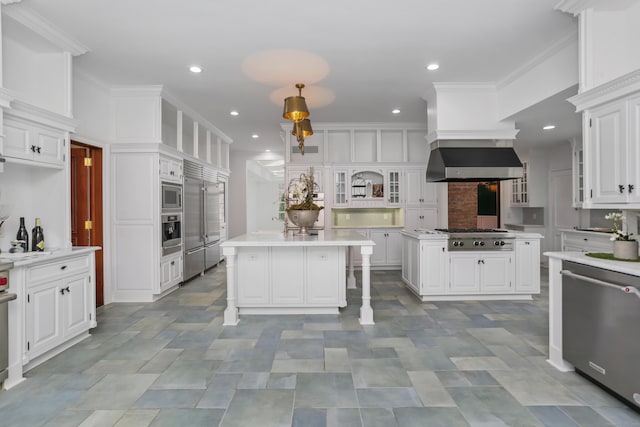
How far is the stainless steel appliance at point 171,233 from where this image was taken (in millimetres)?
4801

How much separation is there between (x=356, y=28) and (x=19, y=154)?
116 inches

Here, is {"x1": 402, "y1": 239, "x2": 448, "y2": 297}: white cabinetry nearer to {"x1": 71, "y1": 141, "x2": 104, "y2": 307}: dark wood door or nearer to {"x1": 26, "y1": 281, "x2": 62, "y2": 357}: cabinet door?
{"x1": 26, "y1": 281, "x2": 62, "y2": 357}: cabinet door

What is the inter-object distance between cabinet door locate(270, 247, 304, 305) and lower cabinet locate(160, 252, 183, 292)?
5.81 ft

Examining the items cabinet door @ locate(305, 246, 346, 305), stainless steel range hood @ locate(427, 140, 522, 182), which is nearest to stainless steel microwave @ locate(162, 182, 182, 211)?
cabinet door @ locate(305, 246, 346, 305)

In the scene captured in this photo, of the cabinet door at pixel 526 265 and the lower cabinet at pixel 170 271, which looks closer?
the cabinet door at pixel 526 265

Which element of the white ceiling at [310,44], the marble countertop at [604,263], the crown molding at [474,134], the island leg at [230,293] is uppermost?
the white ceiling at [310,44]

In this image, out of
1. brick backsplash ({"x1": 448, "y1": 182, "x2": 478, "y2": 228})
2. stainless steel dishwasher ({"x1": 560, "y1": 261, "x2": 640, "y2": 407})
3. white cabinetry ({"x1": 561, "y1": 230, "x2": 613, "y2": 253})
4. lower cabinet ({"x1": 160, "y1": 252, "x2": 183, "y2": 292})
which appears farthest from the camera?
brick backsplash ({"x1": 448, "y1": 182, "x2": 478, "y2": 228})

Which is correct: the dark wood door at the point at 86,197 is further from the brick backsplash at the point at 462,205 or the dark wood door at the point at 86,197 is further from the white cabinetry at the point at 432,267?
the brick backsplash at the point at 462,205

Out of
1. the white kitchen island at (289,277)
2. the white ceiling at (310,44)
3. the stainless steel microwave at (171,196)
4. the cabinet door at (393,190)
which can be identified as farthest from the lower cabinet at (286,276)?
the cabinet door at (393,190)

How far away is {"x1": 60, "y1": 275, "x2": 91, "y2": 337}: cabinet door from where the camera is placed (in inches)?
118

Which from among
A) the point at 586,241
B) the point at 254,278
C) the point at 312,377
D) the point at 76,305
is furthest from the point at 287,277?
the point at 586,241

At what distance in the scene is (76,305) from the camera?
10.2 ft

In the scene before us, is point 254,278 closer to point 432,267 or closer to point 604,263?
point 432,267

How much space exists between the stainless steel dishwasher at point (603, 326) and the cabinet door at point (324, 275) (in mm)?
2111
